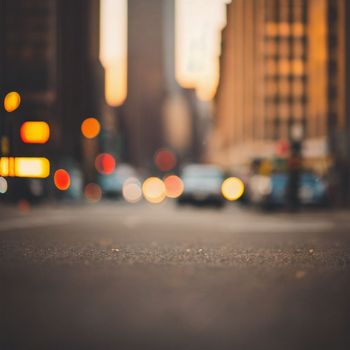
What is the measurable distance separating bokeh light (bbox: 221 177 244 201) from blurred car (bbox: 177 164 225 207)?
2386 millimetres

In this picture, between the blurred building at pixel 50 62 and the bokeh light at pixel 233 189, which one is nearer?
the bokeh light at pixel 233 189

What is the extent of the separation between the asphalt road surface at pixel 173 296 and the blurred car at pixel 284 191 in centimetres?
1703

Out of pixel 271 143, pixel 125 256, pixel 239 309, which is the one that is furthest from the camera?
pixel 271 143

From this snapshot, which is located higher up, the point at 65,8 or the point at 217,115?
the point at 65,8

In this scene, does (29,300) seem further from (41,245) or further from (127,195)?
(127,195)

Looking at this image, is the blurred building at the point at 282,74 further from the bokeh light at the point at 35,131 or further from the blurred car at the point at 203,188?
the blurred car at the point at 203,188

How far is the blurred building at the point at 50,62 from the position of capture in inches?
3250


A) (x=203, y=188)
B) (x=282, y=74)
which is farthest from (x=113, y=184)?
(x=282, y=74)

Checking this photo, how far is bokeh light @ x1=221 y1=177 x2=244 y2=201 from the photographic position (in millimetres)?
38219

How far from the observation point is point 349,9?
6372cm

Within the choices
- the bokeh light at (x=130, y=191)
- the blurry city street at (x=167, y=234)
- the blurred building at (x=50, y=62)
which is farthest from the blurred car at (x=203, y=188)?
the blurred building at (x=50, y=62)

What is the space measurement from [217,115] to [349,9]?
114 meters

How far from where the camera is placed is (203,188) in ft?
112

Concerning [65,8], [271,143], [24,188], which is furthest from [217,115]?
[24,188]
